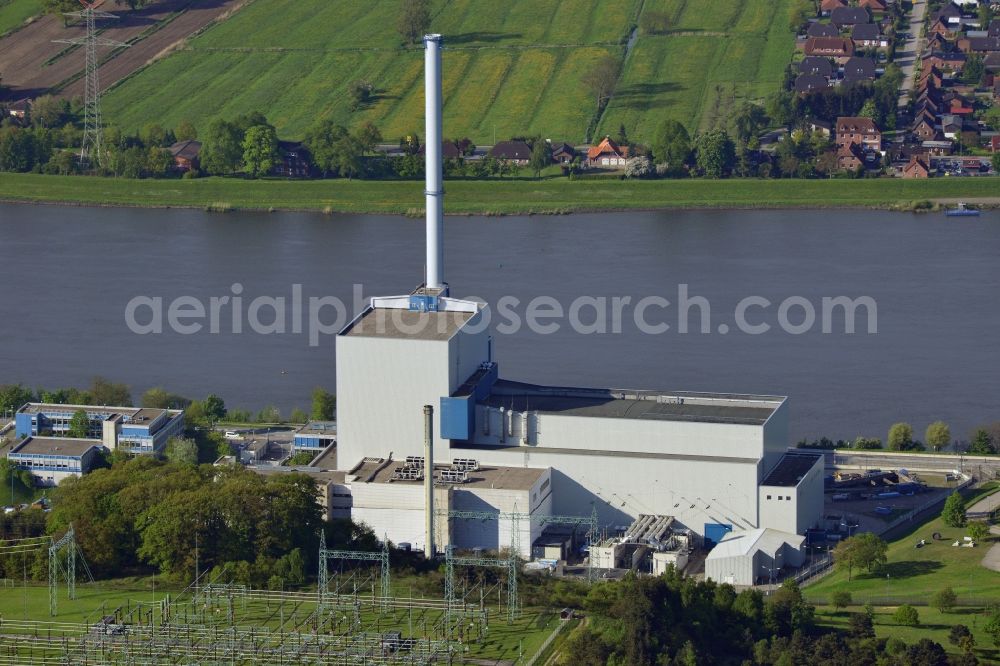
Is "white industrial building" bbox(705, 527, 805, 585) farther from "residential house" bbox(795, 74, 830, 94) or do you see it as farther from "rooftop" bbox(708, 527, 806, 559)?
"residential house" bbox(795, 74, 830, 94)

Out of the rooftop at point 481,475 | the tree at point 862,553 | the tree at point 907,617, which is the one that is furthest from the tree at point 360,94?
the tree at point 907,617

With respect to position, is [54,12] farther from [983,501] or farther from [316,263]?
[983,501]

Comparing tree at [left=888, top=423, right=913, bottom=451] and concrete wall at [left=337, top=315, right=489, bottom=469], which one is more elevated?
concrete wall at [left=337, top=315, right=489, bottom=469]

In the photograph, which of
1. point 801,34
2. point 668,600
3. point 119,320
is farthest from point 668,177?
point 668,600

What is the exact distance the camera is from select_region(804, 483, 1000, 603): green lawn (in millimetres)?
22234

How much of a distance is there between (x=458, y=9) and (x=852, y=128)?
458 inches

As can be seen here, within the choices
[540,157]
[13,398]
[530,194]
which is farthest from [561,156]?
[13,398]

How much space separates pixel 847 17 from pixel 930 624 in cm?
3063

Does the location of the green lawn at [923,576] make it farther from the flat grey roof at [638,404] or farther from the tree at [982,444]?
the tree at [982,444]

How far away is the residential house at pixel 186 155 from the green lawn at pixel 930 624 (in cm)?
2577

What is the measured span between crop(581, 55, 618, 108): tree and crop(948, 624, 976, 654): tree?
27.5 meters

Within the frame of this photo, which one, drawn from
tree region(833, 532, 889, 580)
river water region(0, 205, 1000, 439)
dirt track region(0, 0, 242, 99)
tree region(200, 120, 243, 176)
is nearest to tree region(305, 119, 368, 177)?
tree region(200, 120, 243, 176)

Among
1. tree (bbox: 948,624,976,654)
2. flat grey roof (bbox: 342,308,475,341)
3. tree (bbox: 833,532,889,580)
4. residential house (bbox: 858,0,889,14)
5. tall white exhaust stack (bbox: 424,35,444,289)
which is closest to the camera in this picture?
tree (bbox: 948,624,976,654)

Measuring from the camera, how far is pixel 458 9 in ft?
172
